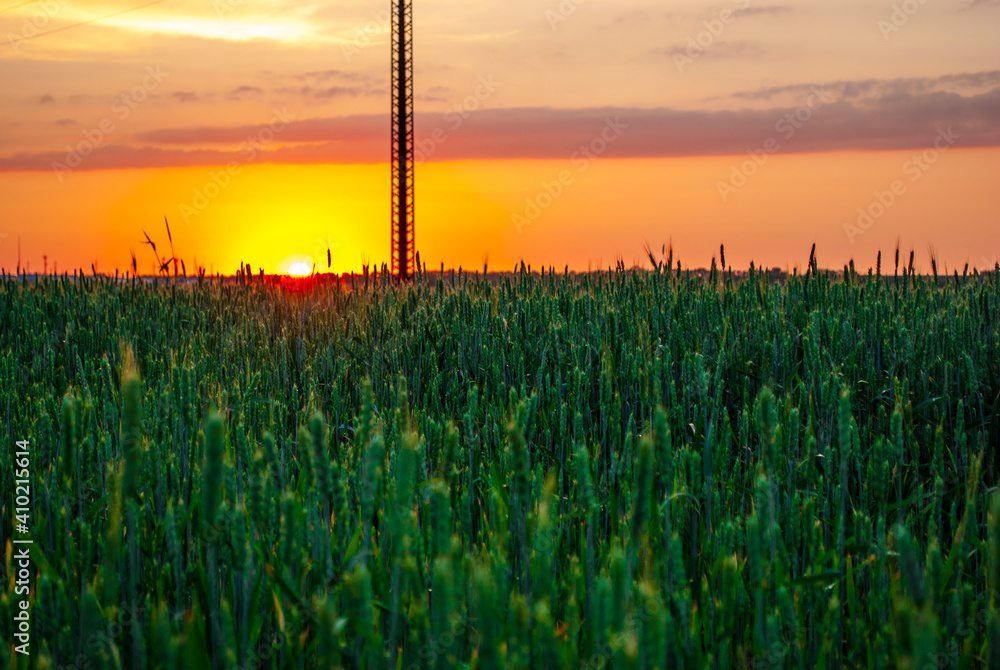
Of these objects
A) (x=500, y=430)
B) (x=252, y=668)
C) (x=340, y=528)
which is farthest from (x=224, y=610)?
(x=500, y=430)

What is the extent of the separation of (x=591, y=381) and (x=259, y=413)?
162 cm

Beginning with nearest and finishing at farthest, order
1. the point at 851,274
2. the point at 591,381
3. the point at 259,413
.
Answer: the point at 259,413, the point at 591,381, the point at 851,274

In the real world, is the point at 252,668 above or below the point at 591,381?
below

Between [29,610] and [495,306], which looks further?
[495,306]

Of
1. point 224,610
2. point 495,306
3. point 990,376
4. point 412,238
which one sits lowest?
point 224,610

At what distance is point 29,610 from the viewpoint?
5.97 feet

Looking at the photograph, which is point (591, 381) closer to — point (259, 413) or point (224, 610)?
point (259, 413)

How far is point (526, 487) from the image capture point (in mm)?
1366

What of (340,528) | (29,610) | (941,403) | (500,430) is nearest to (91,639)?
(340,528)

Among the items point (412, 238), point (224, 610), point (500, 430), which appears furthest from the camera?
point (412, 238)

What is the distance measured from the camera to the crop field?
1.28 metres

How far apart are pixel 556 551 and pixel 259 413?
1403 mm

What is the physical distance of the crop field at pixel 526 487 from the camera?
1.28 m

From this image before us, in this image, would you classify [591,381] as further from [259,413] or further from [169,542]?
[169,542]
